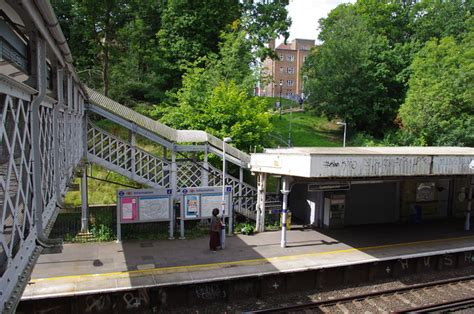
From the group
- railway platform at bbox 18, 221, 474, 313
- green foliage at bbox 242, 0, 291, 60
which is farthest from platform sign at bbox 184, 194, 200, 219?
green foliage at bbox 242, 0, 291, 60

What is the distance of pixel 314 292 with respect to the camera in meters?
12.3

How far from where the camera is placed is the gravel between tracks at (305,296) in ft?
36.1

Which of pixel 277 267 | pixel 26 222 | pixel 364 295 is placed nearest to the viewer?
pixel 26 222

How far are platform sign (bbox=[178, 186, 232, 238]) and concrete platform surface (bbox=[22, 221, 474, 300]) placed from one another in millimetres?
1093

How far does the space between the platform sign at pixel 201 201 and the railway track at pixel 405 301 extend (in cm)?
658

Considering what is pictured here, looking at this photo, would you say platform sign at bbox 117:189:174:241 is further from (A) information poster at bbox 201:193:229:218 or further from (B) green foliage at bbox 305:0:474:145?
(B) green foliage at bbox 305:0:474:145

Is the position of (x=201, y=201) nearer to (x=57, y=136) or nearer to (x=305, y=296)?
(x=305, y=296)

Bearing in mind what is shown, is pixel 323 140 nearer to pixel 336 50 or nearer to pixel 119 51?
pixel 336 50

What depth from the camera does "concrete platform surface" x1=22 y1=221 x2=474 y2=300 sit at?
11.4 metres

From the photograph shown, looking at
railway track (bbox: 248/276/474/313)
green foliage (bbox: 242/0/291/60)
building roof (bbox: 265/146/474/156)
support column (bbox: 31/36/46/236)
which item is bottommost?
railway track (bbox: 248/276/474/313)

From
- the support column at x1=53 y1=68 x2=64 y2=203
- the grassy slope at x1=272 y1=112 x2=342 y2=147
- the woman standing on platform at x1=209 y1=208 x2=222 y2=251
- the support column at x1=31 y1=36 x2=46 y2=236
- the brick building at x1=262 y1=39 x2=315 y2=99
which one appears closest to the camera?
the support column at x1=31 y1=36 x2=46 y2=236

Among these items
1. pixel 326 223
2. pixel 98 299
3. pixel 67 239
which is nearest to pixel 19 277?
pixel 98 299

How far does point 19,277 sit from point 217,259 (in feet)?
32.3

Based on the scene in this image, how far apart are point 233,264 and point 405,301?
5447mm
